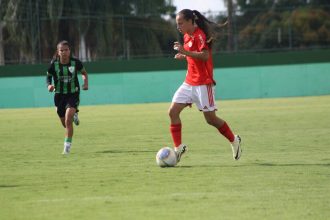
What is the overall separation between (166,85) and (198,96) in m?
26.3

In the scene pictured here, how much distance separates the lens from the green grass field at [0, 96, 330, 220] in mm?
7297

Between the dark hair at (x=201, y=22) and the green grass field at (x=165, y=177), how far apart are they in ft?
5.37

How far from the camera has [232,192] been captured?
323 inches

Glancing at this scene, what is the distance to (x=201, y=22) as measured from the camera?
36.4 ft

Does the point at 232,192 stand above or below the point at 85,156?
above

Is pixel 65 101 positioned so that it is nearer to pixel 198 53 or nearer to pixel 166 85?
pixel 198 53

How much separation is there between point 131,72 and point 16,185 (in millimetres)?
28926

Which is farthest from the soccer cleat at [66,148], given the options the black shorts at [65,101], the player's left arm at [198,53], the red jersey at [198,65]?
the player's left arm at [198,53]

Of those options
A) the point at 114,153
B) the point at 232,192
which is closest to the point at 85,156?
the point at 114,153

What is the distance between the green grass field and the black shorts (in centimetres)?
70

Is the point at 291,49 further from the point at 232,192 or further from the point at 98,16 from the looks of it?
the point at 232,192

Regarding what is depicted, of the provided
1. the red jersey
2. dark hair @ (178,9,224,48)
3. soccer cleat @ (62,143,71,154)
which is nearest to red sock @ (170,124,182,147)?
the red jersey

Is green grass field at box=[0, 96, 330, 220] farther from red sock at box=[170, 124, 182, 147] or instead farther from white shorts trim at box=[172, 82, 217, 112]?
white shorts trim at box=[172, 82, 217, 112]

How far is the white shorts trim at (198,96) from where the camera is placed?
11.1m
